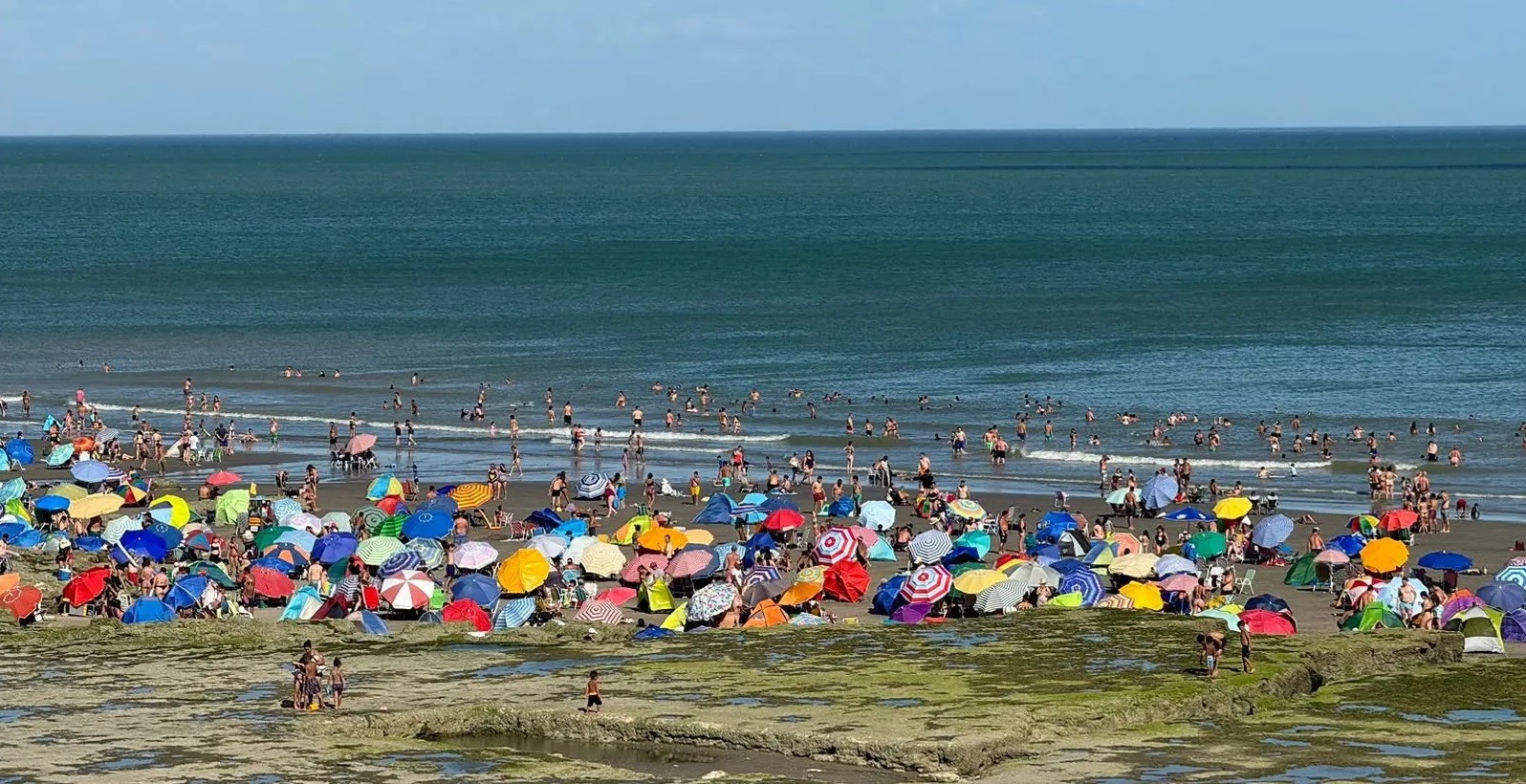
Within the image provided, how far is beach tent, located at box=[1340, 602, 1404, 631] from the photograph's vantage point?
3275cm

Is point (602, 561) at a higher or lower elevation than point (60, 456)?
higher

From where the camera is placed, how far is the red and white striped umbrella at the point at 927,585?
34.8 metres

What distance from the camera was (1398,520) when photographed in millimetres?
43188

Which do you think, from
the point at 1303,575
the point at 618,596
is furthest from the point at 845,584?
the point at 1303,575

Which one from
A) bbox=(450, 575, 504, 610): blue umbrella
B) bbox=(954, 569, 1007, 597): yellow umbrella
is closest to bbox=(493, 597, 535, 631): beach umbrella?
bbox=(450, 575, 504, 610): blue umbrella

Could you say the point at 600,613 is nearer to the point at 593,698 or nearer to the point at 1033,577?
the point at 593,698

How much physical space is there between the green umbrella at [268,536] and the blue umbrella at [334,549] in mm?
1370

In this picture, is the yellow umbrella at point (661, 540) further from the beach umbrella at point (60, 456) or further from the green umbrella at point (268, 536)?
the beach umbrella at point (60, 456)

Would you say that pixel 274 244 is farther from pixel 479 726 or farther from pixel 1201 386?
pixel 479 726

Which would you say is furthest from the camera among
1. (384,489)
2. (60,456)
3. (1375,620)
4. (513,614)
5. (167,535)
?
(60,456)

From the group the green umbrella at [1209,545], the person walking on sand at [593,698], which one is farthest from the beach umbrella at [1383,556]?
the person walking on sand at [593,698]

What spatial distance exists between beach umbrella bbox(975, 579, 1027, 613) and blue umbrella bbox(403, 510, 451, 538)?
13523mm

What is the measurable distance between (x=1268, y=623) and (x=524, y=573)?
45.2ft

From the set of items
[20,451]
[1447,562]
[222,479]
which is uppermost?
[1447,562]
